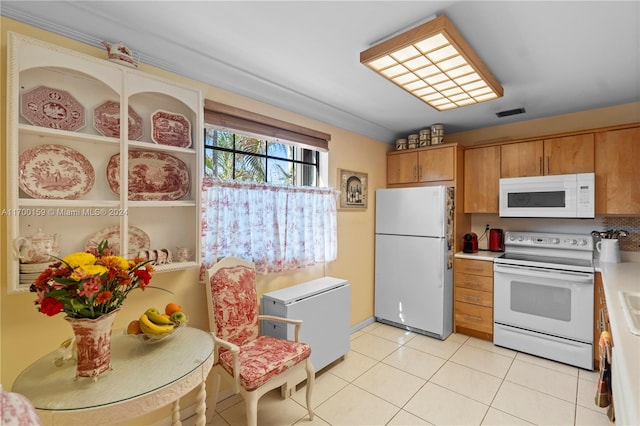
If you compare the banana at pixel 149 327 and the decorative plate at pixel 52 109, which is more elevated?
the decorative plate at pixel 52 109

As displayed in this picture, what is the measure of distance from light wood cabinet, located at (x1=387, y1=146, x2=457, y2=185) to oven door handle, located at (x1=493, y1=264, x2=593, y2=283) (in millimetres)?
1102

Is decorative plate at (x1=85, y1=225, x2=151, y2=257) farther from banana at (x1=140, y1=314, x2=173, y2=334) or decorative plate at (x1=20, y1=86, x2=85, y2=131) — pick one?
decorative plate at (x1=20, y1=86, x2=85, y2=131)

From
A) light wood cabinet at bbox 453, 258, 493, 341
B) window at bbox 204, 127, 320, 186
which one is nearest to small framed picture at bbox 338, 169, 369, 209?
window at bbox 204, 127, 320, 186

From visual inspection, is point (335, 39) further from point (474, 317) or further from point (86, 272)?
point (474, 317)

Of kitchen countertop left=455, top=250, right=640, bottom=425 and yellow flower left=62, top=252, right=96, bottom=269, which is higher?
yellow flower left=62, top=252, right=96, bottom=269

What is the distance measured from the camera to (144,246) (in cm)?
181

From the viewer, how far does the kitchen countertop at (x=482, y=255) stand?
10.5ft

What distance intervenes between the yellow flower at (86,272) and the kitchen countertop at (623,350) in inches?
65.2

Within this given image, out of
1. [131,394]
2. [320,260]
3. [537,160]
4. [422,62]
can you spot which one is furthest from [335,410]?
[537,160]

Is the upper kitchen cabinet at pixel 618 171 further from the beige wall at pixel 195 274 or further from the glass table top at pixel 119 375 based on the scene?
the glass table top at pixel 119 375

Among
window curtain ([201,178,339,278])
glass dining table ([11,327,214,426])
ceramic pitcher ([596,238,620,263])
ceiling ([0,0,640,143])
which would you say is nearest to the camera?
glass dining table ([11,327,214,426])

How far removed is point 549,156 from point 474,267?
1370 millimetres

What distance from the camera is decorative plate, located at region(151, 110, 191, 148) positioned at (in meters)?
1.80

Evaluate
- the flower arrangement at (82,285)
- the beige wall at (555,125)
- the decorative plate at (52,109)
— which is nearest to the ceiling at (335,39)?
the beige wall at (555,125)
